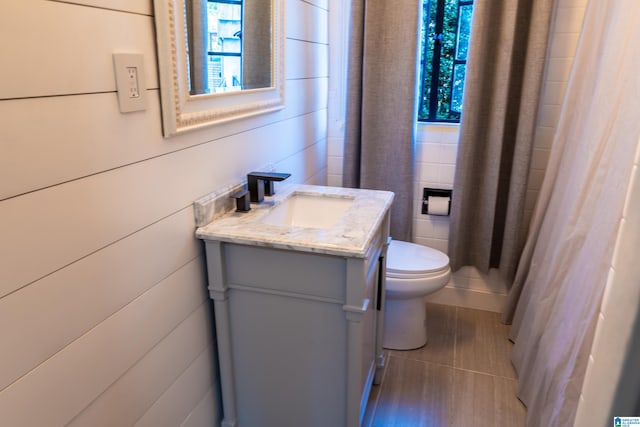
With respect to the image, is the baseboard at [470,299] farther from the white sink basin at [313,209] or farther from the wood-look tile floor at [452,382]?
the white sink basin at [313,209]

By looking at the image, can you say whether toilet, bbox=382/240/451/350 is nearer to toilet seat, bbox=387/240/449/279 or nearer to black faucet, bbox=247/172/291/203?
toilet seat, bbox=387/240/449/279

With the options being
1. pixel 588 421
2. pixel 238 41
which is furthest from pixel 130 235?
pixel 588 421

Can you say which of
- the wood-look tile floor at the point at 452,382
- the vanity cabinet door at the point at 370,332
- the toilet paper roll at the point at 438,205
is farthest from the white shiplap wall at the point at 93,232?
the toilet paper roll at the point at 438,205

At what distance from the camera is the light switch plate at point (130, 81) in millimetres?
1021

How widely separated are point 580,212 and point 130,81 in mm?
1540

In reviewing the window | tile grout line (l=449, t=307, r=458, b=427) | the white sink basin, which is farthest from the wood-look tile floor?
the window

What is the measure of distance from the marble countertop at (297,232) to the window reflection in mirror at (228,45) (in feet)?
1.25

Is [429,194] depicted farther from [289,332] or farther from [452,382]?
[289,332]

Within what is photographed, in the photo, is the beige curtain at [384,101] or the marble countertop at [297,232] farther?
the beige curtain at [384,101]

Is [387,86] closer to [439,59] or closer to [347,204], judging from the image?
[439,59]

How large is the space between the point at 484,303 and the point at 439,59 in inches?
56.9

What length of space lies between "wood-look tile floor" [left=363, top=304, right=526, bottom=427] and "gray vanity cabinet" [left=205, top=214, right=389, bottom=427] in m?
0.48

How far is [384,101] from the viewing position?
96.3 inches

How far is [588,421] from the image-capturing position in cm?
61
